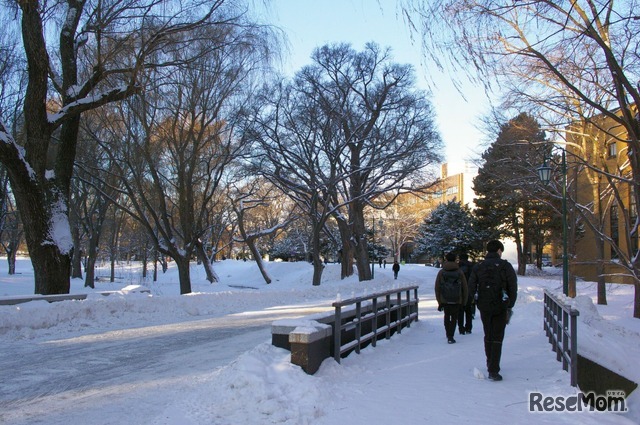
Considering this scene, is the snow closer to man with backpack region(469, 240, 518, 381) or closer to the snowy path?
the snowy path

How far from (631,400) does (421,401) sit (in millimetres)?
2912

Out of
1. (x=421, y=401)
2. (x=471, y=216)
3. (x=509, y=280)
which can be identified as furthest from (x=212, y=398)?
(x=471, y=216)

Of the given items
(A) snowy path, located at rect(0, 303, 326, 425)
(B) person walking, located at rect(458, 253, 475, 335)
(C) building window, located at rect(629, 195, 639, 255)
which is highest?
(C) building window, located at rect(629, 195, 639, 255)

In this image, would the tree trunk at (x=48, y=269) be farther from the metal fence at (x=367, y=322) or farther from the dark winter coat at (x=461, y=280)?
the dark winter coat at (x=461, y=280)

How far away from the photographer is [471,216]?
59.8 metres

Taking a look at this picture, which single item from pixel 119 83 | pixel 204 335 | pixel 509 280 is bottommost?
pixel 204 335

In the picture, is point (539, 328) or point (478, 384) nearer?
point (478, 384)

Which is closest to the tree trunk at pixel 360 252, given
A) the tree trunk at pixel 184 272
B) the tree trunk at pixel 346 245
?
the tree trunk at pixel 346 245

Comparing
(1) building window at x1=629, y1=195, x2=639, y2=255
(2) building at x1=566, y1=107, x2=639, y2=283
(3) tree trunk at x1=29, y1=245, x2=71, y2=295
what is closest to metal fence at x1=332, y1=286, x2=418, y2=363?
(2) building at x1=566, y1=107, x2=639, y2=283

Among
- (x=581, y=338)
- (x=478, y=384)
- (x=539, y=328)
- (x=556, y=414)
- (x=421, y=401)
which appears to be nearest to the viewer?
(x=556, y=414)

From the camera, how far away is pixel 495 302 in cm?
668

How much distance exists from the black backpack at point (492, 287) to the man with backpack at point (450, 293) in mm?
2509

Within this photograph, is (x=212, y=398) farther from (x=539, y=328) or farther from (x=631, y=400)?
(x=539, y=328)

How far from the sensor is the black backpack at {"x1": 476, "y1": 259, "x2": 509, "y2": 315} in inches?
263
